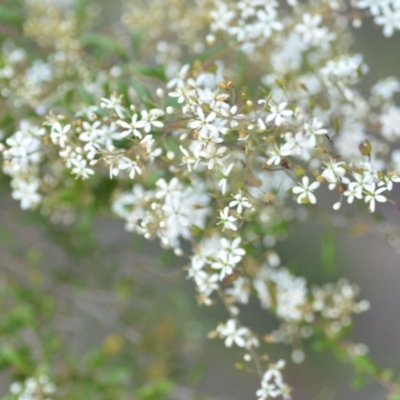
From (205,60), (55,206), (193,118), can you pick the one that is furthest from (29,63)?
(193,118)

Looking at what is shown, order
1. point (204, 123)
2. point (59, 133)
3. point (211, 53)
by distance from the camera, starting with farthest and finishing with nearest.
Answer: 1. point (211, 53)
2. point (59, 133)
3. point (204, 123)

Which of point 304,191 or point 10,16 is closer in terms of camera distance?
point 304,191

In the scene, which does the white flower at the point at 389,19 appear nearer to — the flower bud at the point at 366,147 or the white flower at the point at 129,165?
the flower bud at the point at 366,147

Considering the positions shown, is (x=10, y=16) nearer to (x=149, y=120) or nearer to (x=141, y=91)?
(x=141, y=91)

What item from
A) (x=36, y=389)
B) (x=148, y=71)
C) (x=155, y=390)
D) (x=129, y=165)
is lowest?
(x=36, y=389)

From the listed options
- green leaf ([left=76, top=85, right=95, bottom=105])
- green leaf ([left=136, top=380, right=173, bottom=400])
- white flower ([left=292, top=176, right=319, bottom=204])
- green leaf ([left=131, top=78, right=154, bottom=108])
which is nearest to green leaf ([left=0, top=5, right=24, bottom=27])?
green leaf ([left=76, top=85, right=95, bottom=105])

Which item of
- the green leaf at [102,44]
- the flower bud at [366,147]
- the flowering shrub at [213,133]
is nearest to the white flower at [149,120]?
the flowering shrub at [213,133]

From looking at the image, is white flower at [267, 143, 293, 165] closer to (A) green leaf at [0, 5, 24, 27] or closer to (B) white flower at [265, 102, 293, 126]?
(B) white flower at [265, 102, 293, 126]

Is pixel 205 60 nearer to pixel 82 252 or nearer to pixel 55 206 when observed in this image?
pixel 55 206

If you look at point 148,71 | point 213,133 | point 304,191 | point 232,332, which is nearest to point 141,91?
point 148,71
